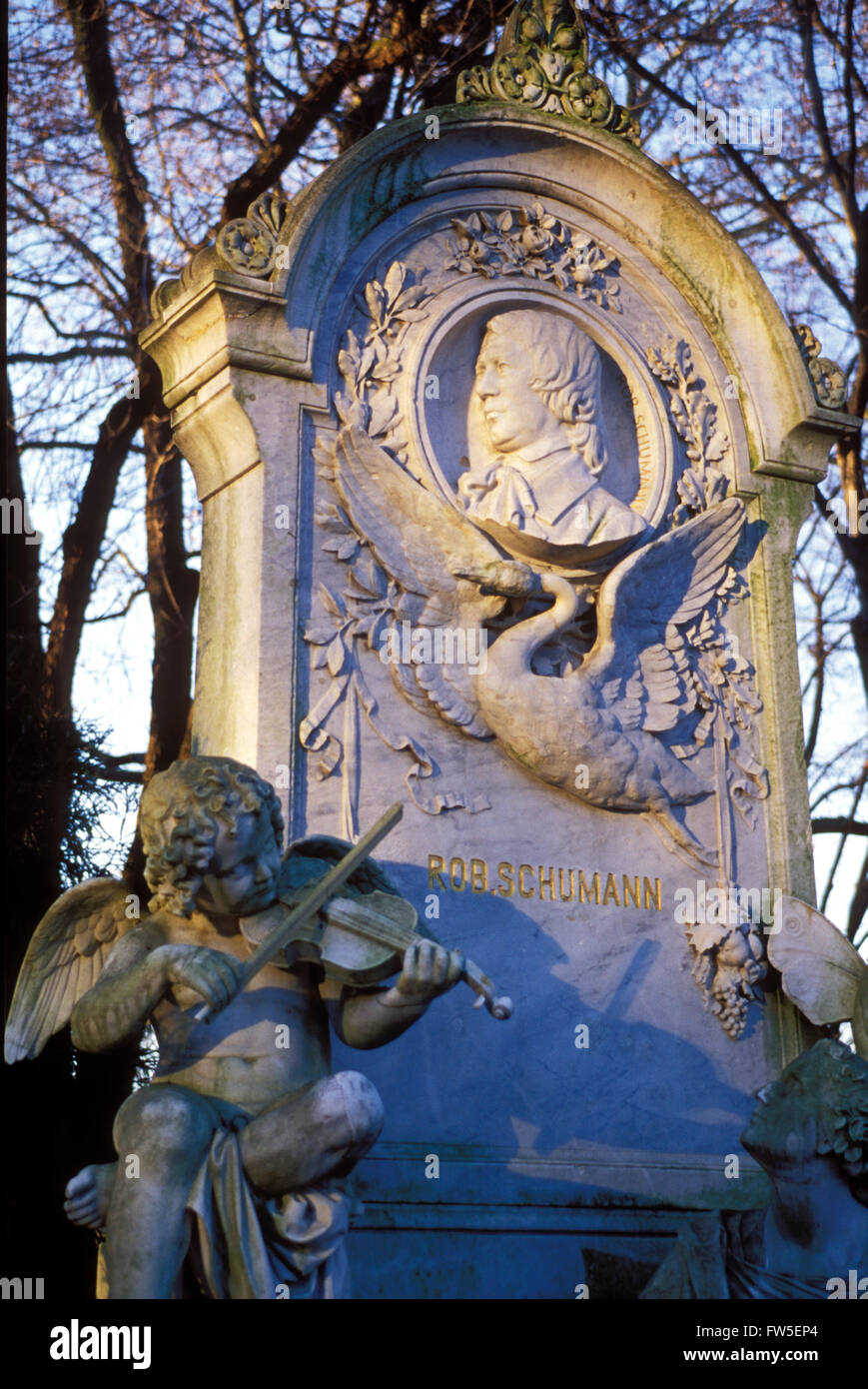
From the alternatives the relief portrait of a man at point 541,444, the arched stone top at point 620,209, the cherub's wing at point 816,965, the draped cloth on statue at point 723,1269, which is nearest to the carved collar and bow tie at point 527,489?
the relief portrait of a man at point 541,444

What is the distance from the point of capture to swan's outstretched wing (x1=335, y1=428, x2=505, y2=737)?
6887 millimetres

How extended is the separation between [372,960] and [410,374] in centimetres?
285

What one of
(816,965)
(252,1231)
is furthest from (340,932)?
(816,965)

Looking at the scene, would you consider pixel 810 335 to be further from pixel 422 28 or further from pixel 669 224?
pixel 422 28

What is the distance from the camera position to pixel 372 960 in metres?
5.09

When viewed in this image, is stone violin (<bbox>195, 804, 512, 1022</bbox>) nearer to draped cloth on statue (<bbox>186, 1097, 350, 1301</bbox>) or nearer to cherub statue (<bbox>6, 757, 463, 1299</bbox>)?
cherub statue (<bbox>6, 757, 463, 1299</bbox>)

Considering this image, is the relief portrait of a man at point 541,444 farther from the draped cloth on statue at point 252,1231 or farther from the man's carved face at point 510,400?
the draped cloth on statue at point 252,1231

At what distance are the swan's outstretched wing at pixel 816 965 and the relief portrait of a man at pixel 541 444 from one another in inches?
66.5

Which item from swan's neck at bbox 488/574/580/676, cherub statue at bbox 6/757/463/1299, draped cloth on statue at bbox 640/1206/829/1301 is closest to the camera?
cherub statue at bbox 6/757/463/1299

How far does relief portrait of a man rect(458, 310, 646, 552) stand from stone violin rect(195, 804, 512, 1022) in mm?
2251

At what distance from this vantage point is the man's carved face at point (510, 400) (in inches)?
290

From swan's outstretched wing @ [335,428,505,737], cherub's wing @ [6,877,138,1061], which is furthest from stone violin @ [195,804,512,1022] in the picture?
swan's outstretched wing @ [335,428,505,737]

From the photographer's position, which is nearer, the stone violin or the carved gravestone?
the stone violin

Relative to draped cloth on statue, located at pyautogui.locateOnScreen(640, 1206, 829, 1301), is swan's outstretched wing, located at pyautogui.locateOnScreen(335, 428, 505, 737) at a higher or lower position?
higher
